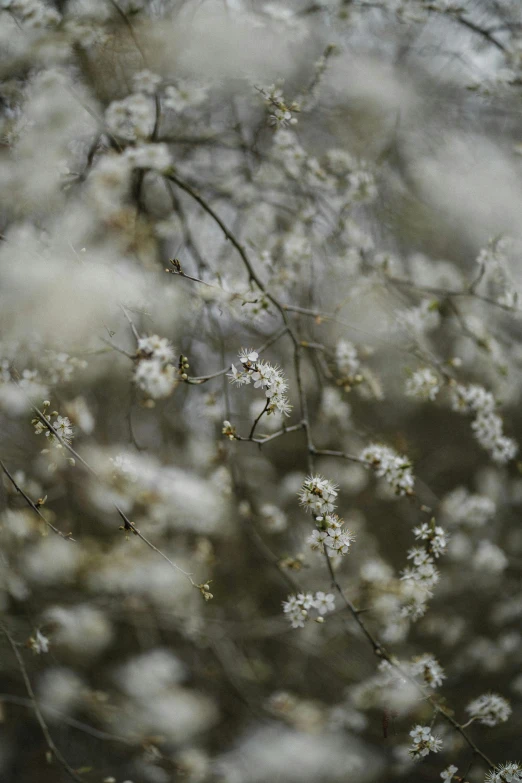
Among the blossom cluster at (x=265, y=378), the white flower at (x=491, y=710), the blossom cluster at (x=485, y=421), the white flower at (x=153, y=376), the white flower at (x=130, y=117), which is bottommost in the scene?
the white flower at (x=491, y=710)

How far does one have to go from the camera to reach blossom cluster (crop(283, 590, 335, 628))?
93 centimetres

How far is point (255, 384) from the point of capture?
0.86 metres

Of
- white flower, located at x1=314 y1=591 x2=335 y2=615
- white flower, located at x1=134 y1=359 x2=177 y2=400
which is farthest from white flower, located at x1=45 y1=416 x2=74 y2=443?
white flower, located at x1=314 y1=591 x2=335 y2=615

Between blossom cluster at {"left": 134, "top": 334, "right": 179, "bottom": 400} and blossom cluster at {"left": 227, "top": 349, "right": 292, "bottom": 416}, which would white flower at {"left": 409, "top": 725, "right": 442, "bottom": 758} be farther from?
blossom cluster at {"left": 134, "top": 334, "right": 179, "bottom": 400}

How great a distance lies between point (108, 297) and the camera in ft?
3.34

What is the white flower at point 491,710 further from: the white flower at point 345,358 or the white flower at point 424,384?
the white flower at point 345,358

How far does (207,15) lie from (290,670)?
2505mm

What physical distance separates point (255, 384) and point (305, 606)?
0.41 meters

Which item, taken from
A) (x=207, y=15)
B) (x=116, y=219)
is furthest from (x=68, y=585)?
(x=207, y=15)

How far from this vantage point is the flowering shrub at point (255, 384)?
3.58 feet

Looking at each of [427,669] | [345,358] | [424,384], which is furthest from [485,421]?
[427,669]

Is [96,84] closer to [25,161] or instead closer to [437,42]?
[25,161]

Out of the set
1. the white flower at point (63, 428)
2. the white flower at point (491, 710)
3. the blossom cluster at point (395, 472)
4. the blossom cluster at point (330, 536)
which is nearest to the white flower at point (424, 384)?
the blossom cluster at point (395, 472)

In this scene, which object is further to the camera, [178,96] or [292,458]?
[292,458]
